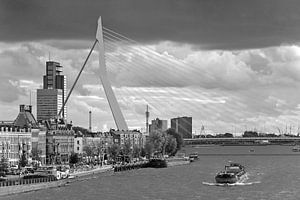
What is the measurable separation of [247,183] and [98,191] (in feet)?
61.0

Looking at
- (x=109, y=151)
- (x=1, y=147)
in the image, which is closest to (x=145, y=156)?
(x=109, y=151)

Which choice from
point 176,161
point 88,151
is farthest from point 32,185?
point 88,151

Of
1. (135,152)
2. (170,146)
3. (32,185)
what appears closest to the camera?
(32,185)

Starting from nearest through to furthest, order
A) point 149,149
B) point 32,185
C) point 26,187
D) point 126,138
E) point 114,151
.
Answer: point 26,187, point 32,185, point 114,151, point 149,149, point 126,138

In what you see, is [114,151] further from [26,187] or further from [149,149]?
[26,187]

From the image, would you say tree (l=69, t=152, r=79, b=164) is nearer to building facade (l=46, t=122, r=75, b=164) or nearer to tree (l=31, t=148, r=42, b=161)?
building facade (l=46, t=122, r=75, b=164)

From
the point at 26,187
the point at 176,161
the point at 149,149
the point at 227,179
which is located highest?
the point at 149,149

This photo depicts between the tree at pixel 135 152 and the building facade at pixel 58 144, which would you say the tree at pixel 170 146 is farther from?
the building facade at pixel 58 144

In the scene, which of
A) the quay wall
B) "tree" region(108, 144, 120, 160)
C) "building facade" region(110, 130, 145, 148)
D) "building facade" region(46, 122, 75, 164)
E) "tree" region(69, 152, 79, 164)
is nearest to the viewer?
the quay wall

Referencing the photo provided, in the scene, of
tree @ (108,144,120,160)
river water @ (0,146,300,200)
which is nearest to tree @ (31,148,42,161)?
tree @ (108,144,120,160)

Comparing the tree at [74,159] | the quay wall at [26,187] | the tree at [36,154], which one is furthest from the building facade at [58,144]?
the quay wall at [26,187]

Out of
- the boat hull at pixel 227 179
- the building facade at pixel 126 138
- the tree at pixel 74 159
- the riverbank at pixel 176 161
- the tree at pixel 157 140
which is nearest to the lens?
the boat hull at pixel 227 179

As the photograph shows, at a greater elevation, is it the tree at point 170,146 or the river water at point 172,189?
the tree at point 170,146

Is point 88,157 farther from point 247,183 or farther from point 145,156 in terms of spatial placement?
point 247,183
